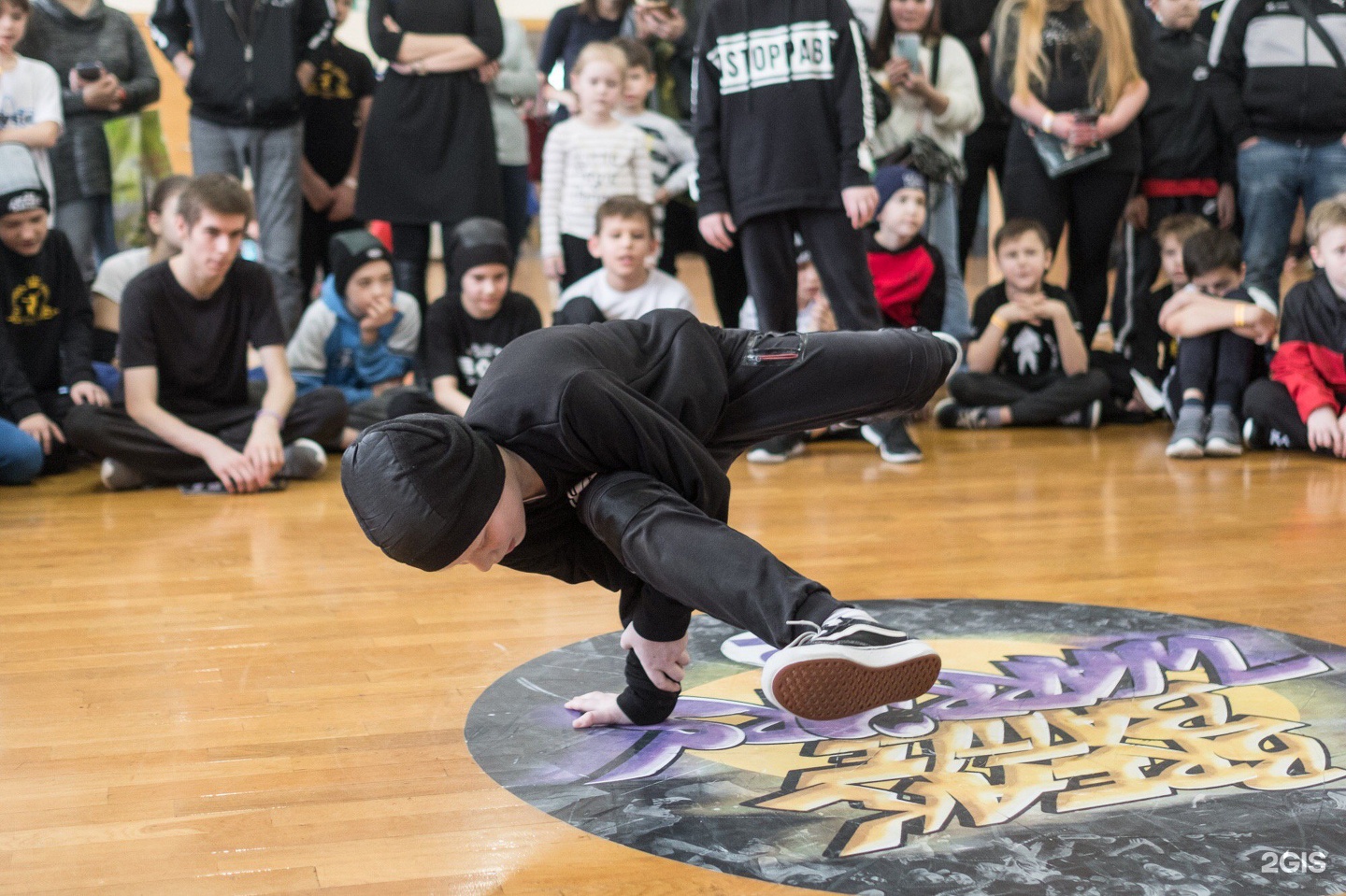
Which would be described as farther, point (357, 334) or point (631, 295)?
point (357, 334)

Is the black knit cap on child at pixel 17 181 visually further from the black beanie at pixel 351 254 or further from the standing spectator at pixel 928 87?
the standing spectator at pixel 928 87

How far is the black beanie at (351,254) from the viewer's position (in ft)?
15.5

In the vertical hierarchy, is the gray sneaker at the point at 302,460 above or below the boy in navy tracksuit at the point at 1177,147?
below

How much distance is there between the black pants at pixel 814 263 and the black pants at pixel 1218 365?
47.2 inches

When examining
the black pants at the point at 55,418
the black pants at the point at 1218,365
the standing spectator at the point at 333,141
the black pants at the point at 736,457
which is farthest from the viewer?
the standing spectator at the point at 333,141

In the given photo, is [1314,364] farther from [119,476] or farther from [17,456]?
[17,456]

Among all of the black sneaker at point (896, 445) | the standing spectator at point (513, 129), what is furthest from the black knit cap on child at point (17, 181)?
the black sneaker at point (896, 445)

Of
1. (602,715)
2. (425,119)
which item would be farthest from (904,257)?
(602,715)

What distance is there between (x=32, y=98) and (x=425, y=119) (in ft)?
4.33

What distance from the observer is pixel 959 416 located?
16.6 ft

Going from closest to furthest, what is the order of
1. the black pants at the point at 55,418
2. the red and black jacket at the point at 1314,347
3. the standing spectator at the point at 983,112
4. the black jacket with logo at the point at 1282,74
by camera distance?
the red and black jacket at the point at 1314,347 < the black pants at the point at 55,418 < the black jacket with logo at the point at 1282,74 < the standing spectator at the point at 983,112

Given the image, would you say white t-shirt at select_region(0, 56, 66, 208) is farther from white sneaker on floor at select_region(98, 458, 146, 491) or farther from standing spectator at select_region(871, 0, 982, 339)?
standing spectator at select_region(871, 0, 982, 339)

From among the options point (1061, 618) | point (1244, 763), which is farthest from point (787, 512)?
point (1244, 763)

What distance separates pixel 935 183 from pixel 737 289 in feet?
2.82
